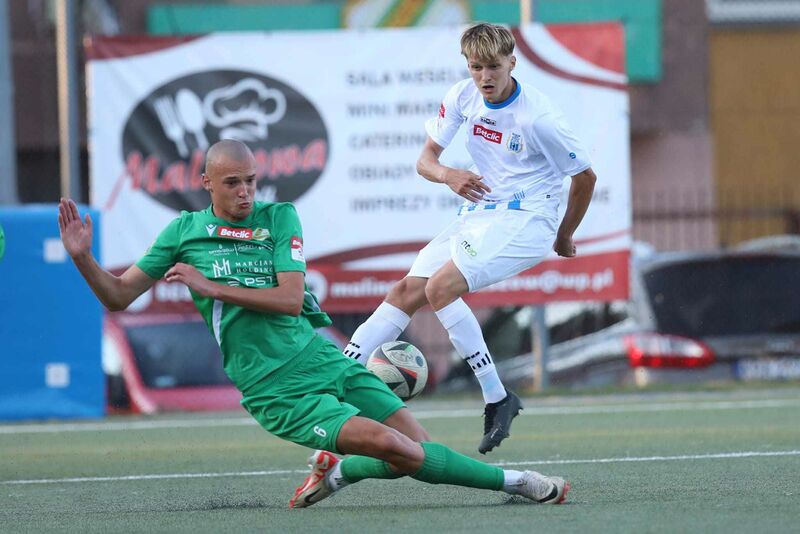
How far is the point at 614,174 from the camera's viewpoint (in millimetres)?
13867

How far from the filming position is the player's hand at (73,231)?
6.56m

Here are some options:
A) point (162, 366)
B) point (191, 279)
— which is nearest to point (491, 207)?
point (191, 279)

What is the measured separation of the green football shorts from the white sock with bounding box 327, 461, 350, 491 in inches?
12.0

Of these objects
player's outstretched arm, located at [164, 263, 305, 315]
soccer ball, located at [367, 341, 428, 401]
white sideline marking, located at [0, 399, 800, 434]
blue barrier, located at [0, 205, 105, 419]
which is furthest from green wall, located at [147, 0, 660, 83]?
player's outstretched arm, located at [164, 263, 305, 315]

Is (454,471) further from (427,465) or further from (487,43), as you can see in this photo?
(487,43)

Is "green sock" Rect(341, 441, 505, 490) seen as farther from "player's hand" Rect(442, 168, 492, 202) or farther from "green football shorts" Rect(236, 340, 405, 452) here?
"player's hand" Rect(442, 168, 492, 202)

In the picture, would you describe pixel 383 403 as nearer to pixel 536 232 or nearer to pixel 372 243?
pixel 536 232

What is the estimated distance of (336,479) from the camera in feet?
23.2

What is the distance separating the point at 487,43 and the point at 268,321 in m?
1.91

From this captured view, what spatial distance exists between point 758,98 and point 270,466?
1665cm

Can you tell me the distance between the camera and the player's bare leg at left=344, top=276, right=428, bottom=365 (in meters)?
8.08

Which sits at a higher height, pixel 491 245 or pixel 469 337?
pixel 491 245

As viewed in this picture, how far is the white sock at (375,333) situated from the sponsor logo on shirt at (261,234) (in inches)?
54.3

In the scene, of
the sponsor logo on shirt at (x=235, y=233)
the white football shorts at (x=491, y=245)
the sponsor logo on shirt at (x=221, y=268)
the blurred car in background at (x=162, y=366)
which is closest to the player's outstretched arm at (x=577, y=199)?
the white football shorts at (x=491, y=245)
